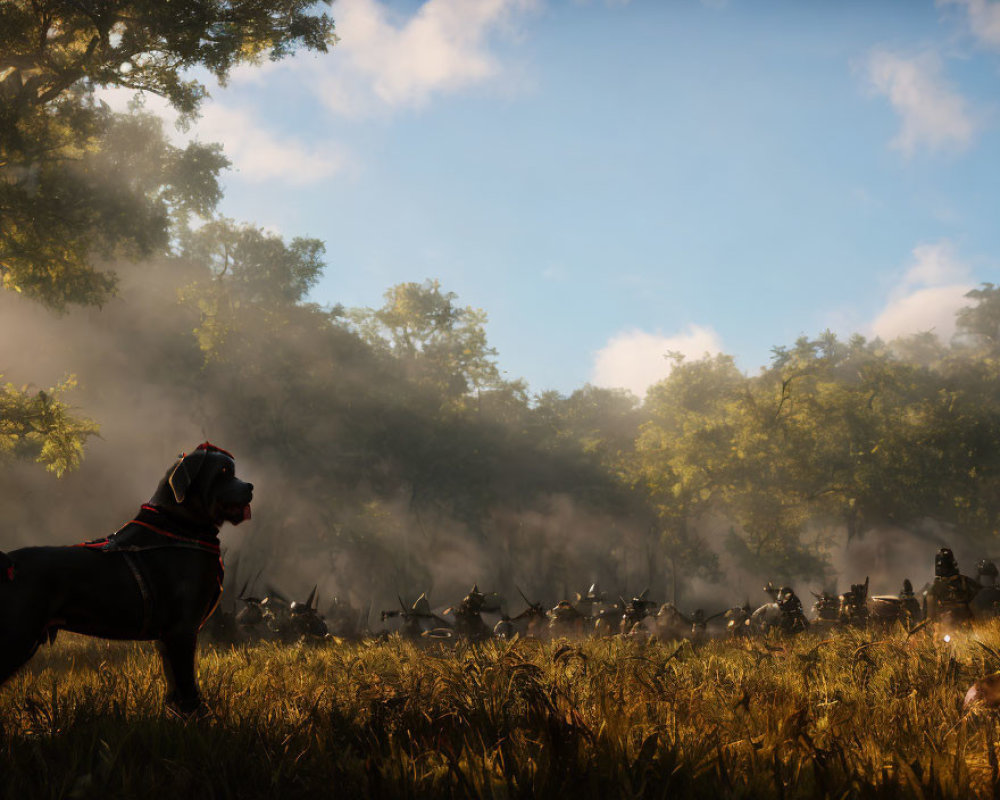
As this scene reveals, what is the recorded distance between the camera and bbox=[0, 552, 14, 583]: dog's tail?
295cm

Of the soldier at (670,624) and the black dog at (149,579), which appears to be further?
the soldier at (670,624)

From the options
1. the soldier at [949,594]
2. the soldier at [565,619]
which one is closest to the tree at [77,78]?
the soldier at [565,619]

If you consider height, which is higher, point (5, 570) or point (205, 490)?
point (205, 490)

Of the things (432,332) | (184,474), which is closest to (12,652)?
(184,474)

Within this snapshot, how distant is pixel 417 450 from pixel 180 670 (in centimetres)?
2919

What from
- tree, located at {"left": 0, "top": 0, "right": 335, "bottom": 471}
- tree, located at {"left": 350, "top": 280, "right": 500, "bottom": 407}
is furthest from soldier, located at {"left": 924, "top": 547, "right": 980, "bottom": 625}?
tree, located at {"left": 350, "top": 280, "right": 500, "bottom": 407}

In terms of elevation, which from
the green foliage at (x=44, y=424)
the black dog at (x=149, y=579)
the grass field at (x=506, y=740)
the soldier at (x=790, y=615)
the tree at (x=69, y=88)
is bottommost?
the soldier at (x=790, y=615)

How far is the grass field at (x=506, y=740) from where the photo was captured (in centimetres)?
220

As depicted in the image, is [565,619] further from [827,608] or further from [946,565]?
[946,565]

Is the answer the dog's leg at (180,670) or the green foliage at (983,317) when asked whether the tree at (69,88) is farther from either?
the green foliage at (983,317)

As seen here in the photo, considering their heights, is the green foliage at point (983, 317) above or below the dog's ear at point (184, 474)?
above

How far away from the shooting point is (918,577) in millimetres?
39406

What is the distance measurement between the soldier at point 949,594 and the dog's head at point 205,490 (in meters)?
10.3

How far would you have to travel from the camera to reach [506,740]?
8.73 ft
